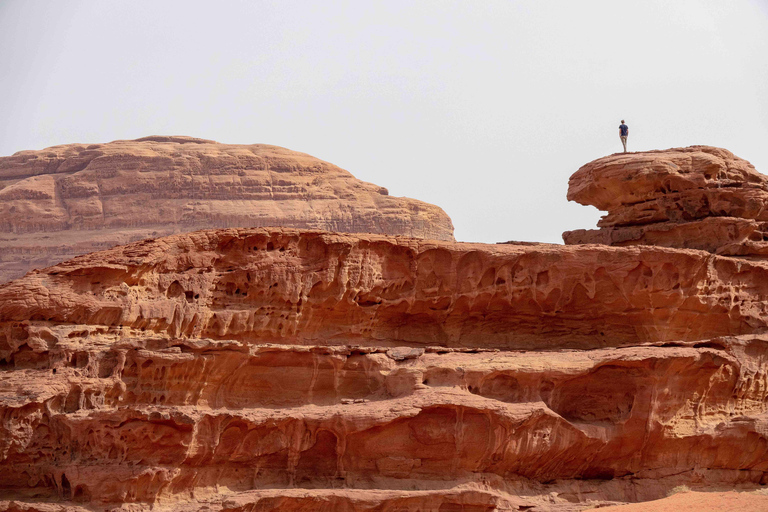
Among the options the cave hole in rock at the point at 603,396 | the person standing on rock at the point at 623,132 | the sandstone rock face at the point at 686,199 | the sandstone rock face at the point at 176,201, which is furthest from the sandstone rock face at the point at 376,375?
the sandstone rock face at the point at 176,201

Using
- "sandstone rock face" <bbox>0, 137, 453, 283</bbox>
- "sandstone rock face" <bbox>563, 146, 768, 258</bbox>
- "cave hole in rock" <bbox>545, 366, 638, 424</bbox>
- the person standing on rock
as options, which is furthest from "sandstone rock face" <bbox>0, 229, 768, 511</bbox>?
"sandstone rock face" <bbox>0, 137, 453, 283</bbox>

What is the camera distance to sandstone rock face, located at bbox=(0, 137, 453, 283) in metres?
58.3

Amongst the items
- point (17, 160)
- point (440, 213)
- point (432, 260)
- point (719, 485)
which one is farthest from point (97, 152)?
point (719, 485)

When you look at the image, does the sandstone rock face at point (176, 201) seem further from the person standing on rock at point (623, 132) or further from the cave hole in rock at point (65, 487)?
the cave hole in rock at point (65, 487)

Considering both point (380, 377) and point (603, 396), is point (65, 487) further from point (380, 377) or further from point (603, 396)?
point (603, 396)

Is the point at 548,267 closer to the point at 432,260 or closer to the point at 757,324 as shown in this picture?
the point at 432,260

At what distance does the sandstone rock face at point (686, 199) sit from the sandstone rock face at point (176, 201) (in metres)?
35.1

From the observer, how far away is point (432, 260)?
66.9 ft

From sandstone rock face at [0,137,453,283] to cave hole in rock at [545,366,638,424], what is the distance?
39258 mm

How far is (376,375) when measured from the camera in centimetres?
1828

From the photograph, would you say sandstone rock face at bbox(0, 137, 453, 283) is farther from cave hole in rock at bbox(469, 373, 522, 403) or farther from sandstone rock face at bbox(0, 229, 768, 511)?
cave hole in rock at bbox(469, 373, 522, 403)

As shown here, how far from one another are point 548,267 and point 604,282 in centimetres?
146

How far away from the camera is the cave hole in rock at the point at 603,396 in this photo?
63.3ft

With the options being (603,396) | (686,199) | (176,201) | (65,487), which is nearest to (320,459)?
(65,487)
